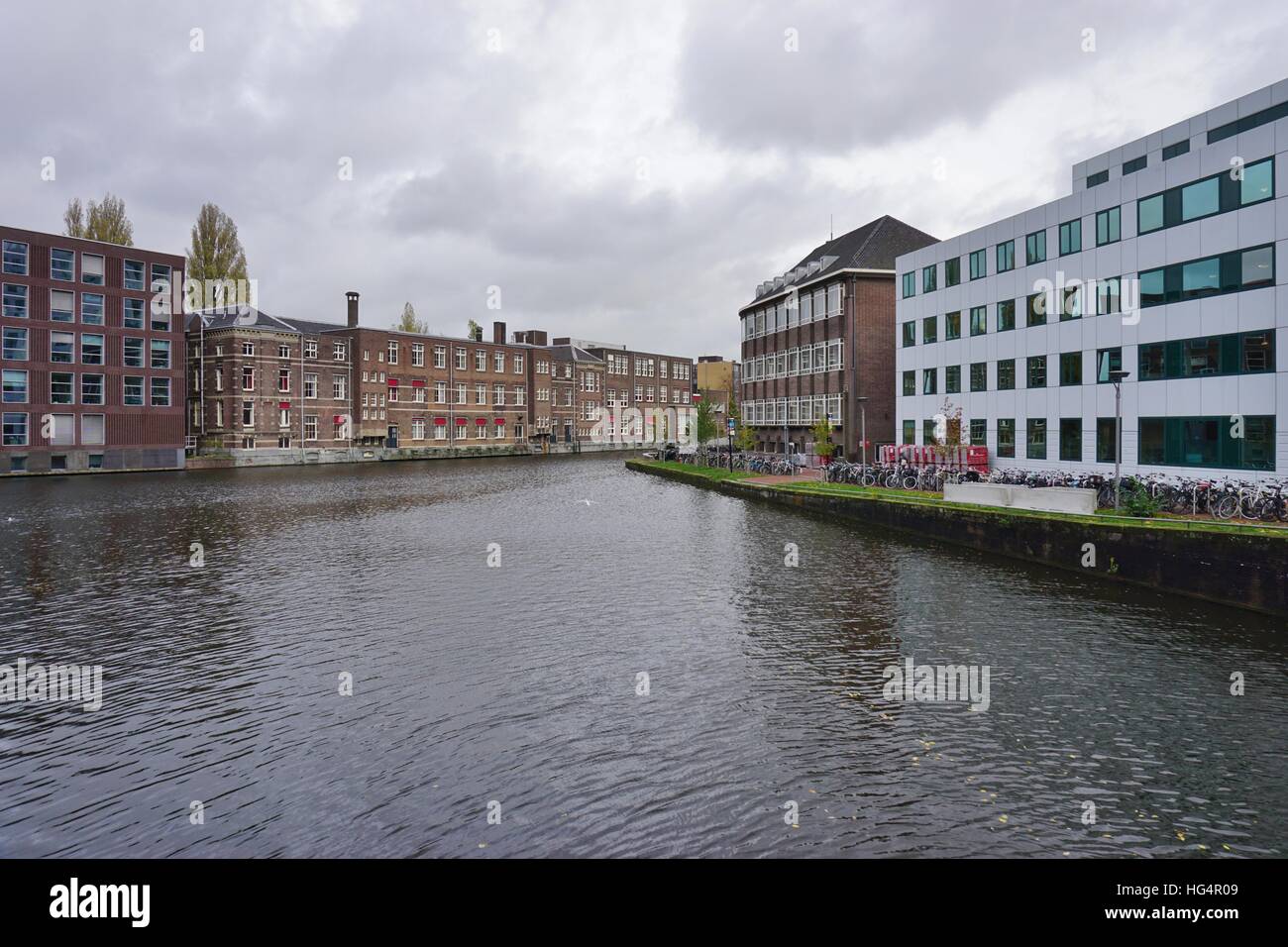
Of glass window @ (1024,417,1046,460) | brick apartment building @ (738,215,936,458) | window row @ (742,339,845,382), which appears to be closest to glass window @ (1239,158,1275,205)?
glass window @ (1024,417,1046,460)

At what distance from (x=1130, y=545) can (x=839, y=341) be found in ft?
123

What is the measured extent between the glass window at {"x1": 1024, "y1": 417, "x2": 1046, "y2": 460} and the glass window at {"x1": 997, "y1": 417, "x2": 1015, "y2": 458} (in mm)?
1083

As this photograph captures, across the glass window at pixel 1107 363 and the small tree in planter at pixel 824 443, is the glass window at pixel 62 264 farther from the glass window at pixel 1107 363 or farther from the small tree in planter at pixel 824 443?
the glass window at pixel 1107 363

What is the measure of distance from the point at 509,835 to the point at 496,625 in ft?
27.5

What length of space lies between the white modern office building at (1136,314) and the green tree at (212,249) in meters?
69.6

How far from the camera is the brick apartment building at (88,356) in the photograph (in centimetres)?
6184

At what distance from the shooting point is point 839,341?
56.3 metres

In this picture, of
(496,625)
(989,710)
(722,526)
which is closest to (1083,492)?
(722,526)

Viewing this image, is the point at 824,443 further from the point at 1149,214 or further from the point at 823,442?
the point at 1149,214

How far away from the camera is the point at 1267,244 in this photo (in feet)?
83.5

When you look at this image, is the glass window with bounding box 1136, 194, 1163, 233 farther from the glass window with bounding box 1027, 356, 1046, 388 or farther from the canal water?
the canal water

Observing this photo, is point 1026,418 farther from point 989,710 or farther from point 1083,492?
point 989,710

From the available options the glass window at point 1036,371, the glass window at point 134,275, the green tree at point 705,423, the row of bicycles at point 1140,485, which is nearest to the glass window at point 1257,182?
the row of bicycles at point 1140,485

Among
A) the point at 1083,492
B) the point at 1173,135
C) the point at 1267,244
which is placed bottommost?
the point at 1083,492
